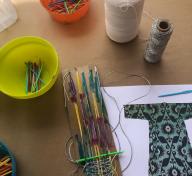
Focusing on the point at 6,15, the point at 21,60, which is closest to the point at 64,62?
the point at 21,60

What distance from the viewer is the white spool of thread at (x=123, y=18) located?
0.64 meters

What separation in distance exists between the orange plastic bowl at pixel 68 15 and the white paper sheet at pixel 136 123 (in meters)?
0.24

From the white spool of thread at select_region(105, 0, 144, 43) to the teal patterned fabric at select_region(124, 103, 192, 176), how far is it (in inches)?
7.7

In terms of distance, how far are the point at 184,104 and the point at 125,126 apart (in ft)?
0.54

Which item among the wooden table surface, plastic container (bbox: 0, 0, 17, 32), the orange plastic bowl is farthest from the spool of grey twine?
plastic container (bbox: 0, 0, 17, 32)

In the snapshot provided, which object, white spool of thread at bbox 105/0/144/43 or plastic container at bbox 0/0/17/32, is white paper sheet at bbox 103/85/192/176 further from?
plastic container at bbox 0/0/17/32

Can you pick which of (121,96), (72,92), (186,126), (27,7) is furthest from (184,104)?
(27,7)

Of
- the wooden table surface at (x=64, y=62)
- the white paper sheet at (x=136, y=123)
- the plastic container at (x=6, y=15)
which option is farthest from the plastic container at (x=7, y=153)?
the plastic container at (x=6, y=15)

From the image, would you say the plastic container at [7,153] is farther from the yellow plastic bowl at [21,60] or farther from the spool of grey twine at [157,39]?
the spool of grey twine at [157,39]

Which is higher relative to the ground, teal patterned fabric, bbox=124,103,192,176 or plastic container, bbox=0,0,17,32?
plastic container, bbox=0,0,17,32

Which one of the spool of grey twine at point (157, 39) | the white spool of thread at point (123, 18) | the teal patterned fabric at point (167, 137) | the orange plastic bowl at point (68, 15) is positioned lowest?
the teal patterned fabric at point (167, 137)

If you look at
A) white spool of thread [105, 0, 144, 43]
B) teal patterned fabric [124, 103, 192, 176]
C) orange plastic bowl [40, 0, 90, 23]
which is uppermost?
orange plastic bowl [40, 0, 90, 23]

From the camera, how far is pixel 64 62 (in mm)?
750

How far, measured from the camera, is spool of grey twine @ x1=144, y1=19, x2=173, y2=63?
63 cm
